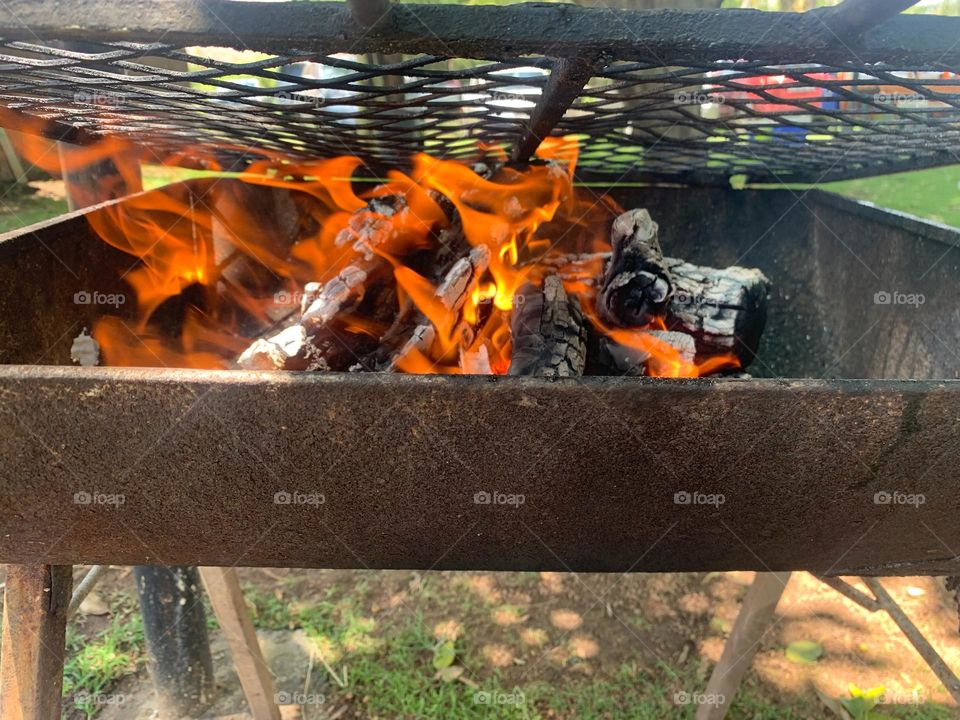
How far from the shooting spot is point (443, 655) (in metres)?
2.52

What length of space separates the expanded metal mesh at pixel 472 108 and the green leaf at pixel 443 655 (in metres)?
1.83

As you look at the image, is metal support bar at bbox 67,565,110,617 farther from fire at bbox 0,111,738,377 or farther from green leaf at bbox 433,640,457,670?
green leaf at bbox 433,640,457,670

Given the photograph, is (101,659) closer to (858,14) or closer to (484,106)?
(484,106)

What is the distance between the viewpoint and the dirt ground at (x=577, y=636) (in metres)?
→ 2.39

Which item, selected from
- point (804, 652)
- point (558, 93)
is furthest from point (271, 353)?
point (804, 652)

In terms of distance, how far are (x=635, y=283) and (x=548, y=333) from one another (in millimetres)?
309

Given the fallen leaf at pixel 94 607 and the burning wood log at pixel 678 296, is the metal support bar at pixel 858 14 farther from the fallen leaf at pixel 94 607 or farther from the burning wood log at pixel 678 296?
the fallen leaf at pixel 94 607

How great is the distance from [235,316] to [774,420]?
6.21 feet

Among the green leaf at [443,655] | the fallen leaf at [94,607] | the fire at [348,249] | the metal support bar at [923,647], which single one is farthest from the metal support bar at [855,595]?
the fallen leaf at [94,607]

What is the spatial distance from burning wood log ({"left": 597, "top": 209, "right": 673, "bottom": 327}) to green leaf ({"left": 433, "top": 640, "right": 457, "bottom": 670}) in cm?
149

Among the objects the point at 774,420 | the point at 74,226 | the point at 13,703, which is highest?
the point at 74,226

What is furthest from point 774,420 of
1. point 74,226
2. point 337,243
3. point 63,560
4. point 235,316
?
point 235,316

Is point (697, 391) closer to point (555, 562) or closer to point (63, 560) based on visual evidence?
point (555, 562)

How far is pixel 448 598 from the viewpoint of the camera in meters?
2.82
